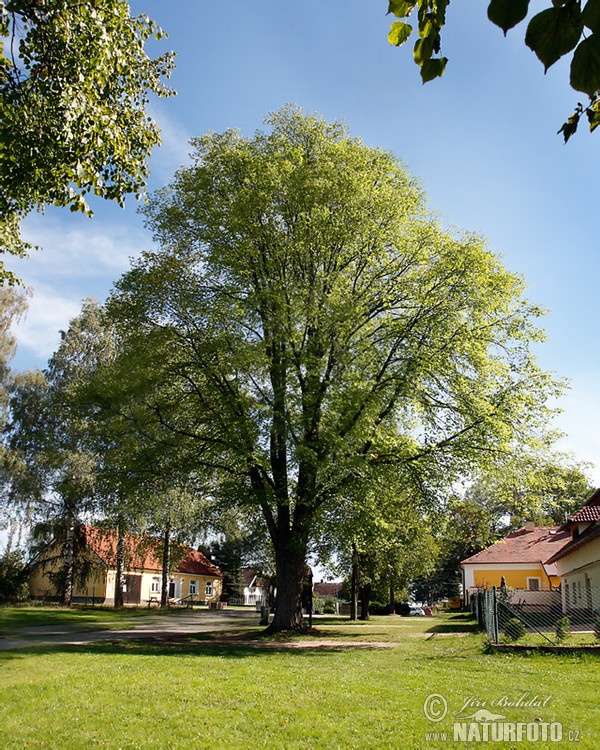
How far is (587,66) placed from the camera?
6.15 ft

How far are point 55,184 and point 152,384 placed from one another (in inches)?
429

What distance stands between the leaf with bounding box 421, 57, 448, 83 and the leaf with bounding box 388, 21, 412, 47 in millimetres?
137

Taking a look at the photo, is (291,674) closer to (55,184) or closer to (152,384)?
(55,184)

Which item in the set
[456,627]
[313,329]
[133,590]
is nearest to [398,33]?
[313,329]

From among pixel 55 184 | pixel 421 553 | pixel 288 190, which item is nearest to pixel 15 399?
pixel 288 190

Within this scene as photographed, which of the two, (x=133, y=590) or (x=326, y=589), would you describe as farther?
(x=326, y=589)

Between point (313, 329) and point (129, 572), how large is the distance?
1335 inches

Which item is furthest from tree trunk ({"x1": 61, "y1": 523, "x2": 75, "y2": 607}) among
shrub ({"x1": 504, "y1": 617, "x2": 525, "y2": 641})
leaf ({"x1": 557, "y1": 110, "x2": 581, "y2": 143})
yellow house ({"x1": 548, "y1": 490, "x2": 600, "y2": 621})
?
leaf ({"x1": 557, "y1": 110, "x2": 581, "y2": 143})

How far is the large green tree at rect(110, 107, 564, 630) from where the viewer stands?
18.4m

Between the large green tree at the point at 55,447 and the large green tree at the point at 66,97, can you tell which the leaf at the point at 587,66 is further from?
the large green tree at the point at 55,447

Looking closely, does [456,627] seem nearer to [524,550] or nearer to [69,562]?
[524,550]

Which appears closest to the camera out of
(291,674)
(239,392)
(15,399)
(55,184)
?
(55,184)

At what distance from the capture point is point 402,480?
1877 centimetres

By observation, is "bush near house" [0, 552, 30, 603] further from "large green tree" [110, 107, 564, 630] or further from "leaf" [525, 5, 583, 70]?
"leaf" [525, 5, 583, 70]
